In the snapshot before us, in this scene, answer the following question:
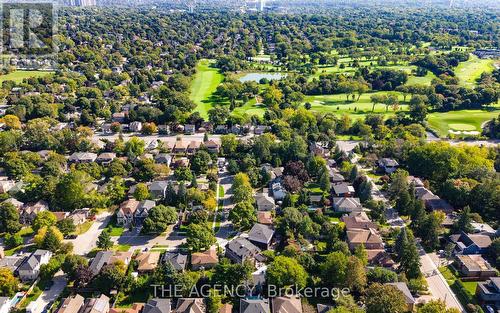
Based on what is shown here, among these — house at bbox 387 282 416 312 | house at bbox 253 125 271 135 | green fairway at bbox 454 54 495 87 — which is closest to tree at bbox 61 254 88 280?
house at bbox 387 282 416 312

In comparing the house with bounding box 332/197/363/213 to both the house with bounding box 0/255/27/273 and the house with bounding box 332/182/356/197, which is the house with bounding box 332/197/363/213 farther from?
the house with bounding box 0/255/27/273

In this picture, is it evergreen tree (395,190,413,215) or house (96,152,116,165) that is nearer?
evergreen tree (395,190,413,215)

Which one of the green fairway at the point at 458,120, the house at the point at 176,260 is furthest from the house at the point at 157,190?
the green fairway at the point at 458,120

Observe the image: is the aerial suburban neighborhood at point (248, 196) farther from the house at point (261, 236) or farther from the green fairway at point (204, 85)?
the green fairway at point (204, 85)

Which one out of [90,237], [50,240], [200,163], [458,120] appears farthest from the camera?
[458,120]

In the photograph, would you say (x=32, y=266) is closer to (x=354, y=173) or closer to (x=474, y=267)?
(x=354, y=173)

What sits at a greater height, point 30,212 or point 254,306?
point 30,212

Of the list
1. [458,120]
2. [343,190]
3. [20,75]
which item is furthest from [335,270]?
[20,75]
